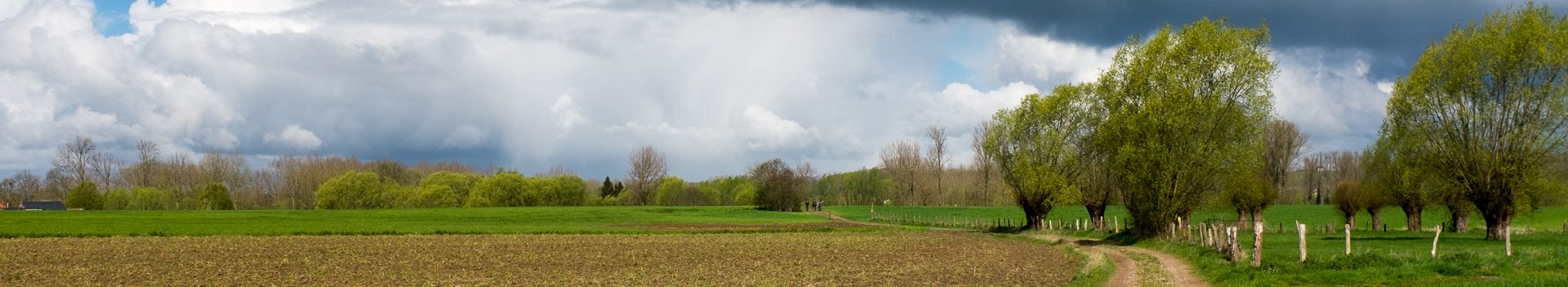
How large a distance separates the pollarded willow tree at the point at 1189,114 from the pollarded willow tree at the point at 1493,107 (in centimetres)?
939

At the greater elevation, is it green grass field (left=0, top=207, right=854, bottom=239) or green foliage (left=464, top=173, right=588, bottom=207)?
green foliage (left=464, top=173, right=588, bottom=207)

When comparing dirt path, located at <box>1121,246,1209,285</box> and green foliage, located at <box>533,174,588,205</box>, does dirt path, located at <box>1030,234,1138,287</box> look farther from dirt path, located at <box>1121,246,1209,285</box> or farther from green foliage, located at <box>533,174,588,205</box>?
green foliage, located at <box>533,174,588,205</box>

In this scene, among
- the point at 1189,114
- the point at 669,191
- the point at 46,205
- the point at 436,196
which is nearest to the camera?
the point at 1189,114

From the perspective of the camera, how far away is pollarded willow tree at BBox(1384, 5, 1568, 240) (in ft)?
149

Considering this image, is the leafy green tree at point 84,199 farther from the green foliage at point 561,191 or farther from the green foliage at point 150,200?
the green foliage at point 561,191

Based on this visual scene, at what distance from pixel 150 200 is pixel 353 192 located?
26710 millimetres

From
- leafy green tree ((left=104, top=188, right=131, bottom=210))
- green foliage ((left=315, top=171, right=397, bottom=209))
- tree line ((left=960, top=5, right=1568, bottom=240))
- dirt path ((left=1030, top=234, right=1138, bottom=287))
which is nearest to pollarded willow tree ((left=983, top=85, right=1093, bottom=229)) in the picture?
dirt path ((left=1030, top=234, right=1138, bottom=287))

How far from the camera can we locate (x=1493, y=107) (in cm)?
4738

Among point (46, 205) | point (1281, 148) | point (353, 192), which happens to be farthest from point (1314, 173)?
point (46, 205)

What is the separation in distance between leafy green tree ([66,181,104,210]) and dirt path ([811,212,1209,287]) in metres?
127

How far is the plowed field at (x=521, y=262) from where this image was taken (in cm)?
2656

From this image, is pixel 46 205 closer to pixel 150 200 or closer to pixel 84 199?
pixel 150 200

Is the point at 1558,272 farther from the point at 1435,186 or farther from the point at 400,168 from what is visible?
the point at 400,168

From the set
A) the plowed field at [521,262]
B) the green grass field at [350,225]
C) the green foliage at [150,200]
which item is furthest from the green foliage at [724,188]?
the plowed field at [521,262]
